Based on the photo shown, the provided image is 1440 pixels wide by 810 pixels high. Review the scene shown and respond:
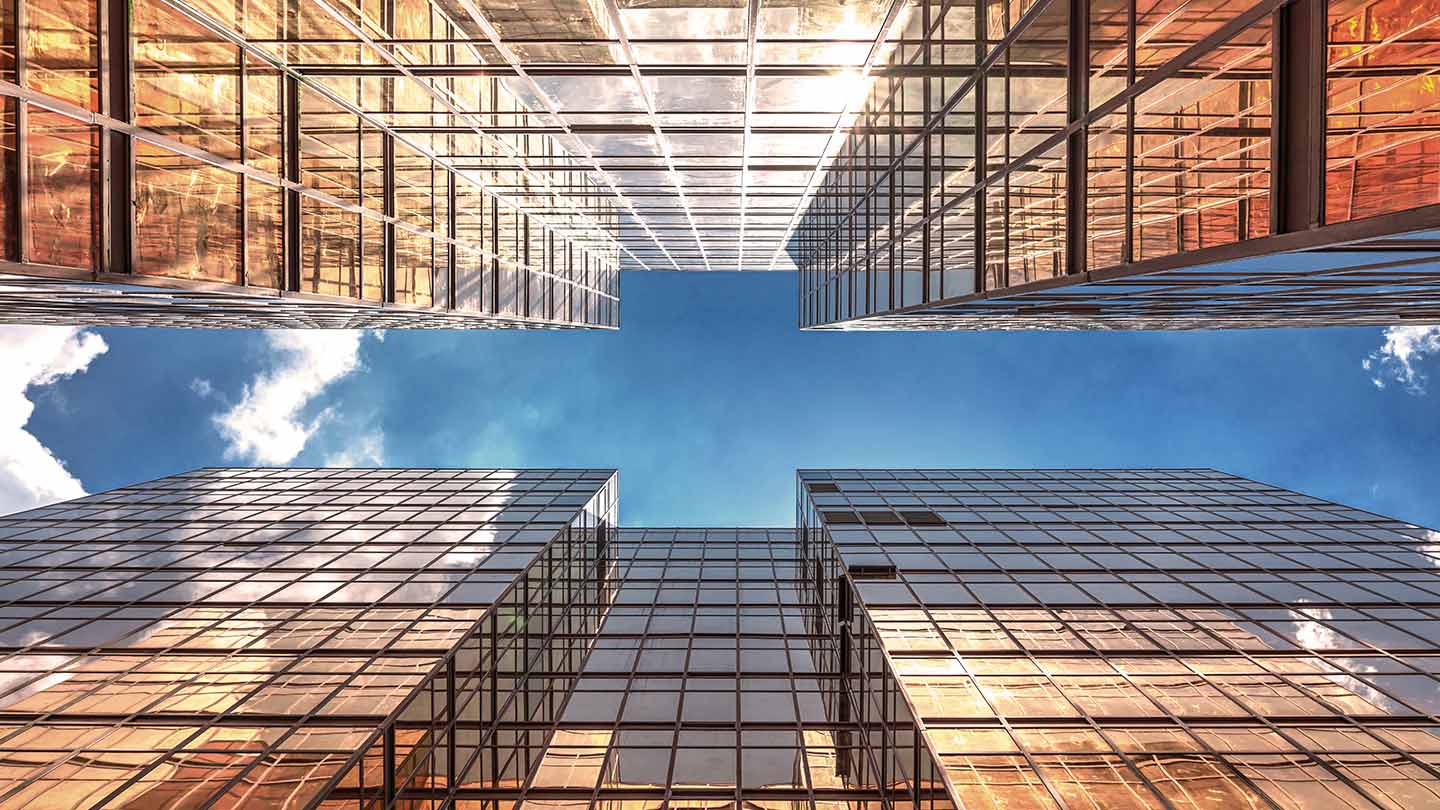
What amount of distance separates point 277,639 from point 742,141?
19.7 metres

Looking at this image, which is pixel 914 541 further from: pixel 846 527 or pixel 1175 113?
pixel 1175 113

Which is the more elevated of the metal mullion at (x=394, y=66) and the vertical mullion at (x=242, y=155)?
the metal mullion at (x=394, y=66)

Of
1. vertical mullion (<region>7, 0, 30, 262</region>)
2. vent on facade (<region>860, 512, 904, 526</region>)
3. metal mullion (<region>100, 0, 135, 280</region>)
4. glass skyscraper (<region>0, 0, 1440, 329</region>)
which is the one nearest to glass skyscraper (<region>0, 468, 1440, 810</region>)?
vent on facade (<region>860, 512, 904, 526</region>)

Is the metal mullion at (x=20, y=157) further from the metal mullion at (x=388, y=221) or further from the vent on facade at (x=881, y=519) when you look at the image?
the vent on facade at (x=881, y=519)

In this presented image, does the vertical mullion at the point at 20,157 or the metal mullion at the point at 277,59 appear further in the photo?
the metal mullion at the point at 277,59

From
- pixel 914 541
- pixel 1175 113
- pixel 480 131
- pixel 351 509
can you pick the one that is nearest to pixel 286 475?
pixel 351 509

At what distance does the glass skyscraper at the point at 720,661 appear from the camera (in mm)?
14883

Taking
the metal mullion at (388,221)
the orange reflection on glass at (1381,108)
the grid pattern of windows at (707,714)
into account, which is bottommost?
the grid pattern of windows at (707,714)

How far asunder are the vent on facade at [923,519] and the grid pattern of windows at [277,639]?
1360 centimetres

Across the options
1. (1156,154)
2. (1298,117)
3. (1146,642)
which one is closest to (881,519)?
(1146,642)

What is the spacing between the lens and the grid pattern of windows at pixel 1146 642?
582 inches

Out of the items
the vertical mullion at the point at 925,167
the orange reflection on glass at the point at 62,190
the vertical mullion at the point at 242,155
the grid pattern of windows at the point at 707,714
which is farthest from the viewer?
the vertical mullion at the point at 925,167

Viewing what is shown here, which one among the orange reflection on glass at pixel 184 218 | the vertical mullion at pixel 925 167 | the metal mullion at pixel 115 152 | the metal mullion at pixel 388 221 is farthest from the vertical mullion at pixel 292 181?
the vertical mullion at pixel 925 167

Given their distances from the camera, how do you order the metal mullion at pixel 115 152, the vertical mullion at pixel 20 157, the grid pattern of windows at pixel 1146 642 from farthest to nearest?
the grid pattern of windows at pixel 1146 642, the metal mullion at pixel 115 152, the vertical mullion at pixel 20 157
